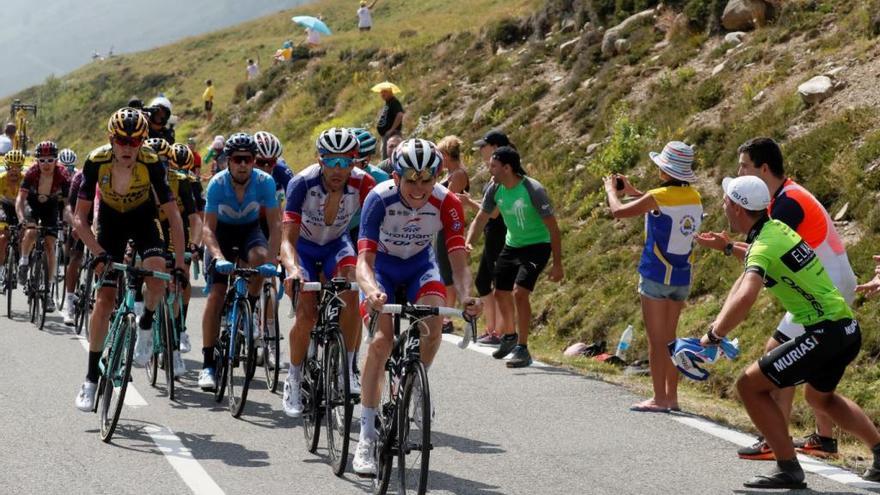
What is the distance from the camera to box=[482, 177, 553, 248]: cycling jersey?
1236 centimetres

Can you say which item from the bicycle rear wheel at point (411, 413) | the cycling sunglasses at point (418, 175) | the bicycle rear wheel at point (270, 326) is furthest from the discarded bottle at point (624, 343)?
the bicycle rear wheel at point (411, 413)

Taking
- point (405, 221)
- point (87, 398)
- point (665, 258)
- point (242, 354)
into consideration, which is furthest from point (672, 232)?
point (87, 398)

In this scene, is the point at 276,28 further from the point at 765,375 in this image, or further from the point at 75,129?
the point at 765,375

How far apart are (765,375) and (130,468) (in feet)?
12.9

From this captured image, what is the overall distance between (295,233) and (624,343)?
500 centimetres

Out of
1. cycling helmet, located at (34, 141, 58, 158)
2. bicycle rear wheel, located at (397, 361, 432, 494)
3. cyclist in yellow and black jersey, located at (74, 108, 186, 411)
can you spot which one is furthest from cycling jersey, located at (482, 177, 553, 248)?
cycling helmet, located at (34, 141, 58, 158)

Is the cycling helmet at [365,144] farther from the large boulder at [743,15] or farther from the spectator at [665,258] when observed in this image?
the large boulder at [743,15]

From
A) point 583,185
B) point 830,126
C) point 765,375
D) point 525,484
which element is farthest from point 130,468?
point 583,185

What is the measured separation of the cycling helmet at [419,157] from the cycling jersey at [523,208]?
4823 mm

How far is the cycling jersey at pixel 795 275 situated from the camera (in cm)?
728

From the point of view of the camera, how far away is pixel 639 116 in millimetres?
21062

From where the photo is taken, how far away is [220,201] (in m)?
10.6

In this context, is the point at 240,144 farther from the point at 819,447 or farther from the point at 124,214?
the point at 819,447

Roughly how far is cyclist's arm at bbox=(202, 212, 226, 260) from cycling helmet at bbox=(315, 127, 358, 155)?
142 cm
